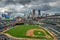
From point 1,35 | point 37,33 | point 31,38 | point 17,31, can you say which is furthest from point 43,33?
point 1,35

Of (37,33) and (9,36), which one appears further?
(37,33)

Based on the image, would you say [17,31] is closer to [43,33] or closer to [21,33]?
[21,33]

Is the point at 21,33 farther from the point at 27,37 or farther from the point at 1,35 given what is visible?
the point at 1,35

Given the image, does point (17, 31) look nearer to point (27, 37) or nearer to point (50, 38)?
point (27, 37)

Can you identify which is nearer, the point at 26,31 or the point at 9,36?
the point at 9,36

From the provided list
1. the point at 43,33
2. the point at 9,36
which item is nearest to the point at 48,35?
the point at 43,33

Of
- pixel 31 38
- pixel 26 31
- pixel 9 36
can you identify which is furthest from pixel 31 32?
pixel 9 36

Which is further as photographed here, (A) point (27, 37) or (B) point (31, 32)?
(B) point (31, 32)
